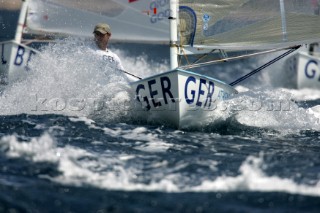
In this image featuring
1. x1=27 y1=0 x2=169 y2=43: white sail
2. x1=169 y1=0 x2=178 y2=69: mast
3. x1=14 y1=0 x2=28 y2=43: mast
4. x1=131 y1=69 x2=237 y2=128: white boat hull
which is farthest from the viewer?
x1=14 y1=0 x2=28 y2=43: mast

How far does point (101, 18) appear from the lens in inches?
384

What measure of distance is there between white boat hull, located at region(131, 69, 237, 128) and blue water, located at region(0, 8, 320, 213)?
4.9 inches

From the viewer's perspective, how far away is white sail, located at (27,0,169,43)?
8961 millimetres

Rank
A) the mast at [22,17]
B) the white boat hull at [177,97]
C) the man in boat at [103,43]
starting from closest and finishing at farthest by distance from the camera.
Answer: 1. the white boat hull at [177,97]
2. the man in boat at [103,43]
3. the mast at [22,17]

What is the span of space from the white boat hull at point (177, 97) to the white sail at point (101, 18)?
9.33ft

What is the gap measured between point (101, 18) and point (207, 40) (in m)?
3.59

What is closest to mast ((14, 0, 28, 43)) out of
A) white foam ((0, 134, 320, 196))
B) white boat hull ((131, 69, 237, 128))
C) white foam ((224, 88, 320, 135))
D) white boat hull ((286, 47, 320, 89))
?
white boat hull ((131, 69, 237, 128))

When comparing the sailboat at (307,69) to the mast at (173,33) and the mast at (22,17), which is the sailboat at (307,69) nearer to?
the mast at (22,17)

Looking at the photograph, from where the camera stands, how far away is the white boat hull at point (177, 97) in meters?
5.59

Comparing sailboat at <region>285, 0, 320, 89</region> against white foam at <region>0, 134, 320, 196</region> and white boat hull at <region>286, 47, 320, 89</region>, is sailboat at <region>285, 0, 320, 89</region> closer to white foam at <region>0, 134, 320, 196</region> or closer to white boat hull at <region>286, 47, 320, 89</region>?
white boat hull at <region>286, 47, 320, 89</region>

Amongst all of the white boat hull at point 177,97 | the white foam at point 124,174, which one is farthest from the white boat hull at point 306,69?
the white foam at point 124,174

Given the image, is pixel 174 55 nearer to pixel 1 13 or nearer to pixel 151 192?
pixel 151 192

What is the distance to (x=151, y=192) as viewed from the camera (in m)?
3.35

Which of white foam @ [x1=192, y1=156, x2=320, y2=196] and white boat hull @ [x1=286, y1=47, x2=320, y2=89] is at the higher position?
white boat hull @ [x1=286, y1=47, x2=320, y2=89]
